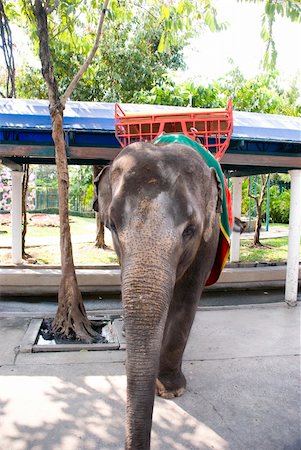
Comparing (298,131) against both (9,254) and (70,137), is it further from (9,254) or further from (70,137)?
(9,254)

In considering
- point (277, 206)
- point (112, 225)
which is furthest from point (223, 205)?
point (277, 206)

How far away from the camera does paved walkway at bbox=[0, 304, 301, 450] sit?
3.17m

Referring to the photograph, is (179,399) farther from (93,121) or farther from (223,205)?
(93,121)

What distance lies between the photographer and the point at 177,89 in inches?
453

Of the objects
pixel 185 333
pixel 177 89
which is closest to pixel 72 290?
pixel 185 333

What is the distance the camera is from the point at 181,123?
15.1ft

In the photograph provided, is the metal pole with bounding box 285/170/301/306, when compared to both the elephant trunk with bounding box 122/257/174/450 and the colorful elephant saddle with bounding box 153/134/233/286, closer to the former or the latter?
the colorful elephant saddle with bounding box 153/134/233/286

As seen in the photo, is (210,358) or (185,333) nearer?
(185,333)

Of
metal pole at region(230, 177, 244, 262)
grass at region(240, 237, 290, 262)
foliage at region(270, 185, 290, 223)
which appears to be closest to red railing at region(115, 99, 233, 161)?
metal pole at region(230, 177, 244, 262)

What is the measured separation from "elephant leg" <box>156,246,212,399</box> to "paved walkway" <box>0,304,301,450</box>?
0.15 m

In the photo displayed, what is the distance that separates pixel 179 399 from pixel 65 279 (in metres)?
2.43

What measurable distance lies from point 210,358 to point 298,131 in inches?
162

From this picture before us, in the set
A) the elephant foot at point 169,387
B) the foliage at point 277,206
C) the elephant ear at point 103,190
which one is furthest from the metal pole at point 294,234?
the foliage at point 277,206

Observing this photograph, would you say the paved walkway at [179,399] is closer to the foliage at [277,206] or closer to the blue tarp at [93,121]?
the blue tarp at [93,121]
